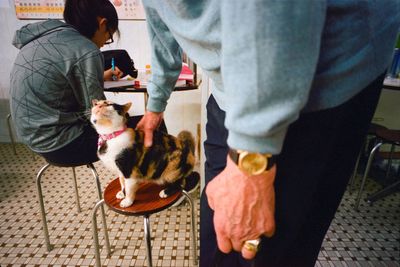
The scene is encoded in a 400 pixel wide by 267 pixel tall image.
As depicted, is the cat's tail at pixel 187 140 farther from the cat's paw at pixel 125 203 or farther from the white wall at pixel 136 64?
the white wall at pixel 136 64

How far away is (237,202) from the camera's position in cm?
41

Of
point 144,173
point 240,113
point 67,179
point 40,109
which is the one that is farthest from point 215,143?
point 67,179

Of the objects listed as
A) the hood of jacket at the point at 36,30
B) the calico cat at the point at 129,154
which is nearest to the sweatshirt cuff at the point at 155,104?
the calico cat at the point at 129,154

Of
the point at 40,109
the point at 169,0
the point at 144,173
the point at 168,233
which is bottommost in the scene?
the point at 168,233

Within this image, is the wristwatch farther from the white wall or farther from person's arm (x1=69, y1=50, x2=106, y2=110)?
the white wall

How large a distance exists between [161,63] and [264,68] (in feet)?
1.74

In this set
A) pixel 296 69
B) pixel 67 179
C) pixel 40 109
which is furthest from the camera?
pixel 67 179

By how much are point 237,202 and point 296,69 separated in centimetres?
23

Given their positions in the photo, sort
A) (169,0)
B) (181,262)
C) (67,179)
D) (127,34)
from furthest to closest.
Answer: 1. (127,34)
2. (67,179)
3. (181,262)
4. (169,0)

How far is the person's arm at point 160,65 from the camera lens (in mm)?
740

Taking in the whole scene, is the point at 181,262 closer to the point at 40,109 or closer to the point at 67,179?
the point at 40,109

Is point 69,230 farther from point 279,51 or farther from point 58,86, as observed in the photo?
point 279,51

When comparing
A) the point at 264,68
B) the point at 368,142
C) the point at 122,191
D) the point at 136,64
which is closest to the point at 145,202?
the point at 122,191

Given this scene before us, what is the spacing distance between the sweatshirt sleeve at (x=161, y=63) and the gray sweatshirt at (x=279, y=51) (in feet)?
0.77
